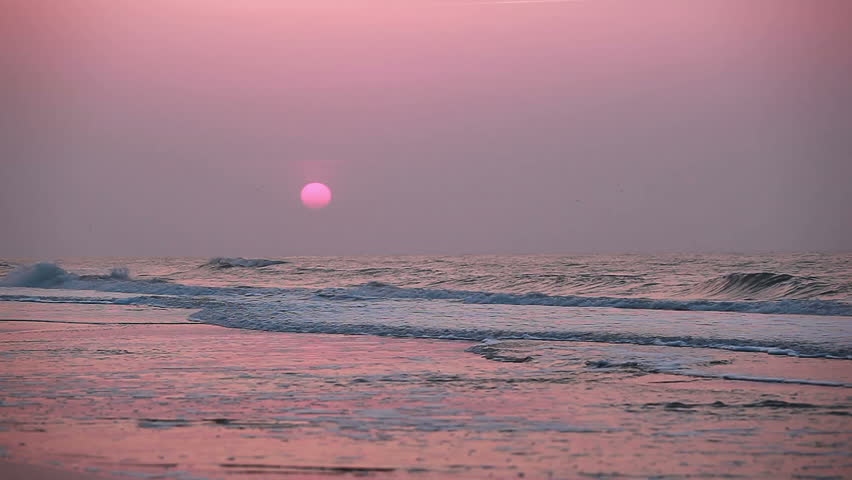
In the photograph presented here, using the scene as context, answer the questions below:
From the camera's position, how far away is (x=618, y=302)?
75.4 feet

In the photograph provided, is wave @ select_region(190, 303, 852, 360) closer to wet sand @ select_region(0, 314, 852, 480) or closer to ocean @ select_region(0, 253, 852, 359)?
ocean @ select_region(0, 253, 852, 359)

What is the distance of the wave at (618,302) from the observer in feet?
64.2

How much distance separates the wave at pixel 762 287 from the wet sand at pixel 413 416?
1707cm

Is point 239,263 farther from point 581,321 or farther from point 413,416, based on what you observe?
point 413,416

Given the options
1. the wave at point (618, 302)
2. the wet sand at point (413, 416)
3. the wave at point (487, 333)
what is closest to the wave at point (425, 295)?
the wave at point (618, 302)

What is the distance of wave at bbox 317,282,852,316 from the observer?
64.2 ft

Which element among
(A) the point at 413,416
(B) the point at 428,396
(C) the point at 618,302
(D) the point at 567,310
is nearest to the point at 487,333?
(B) the point at 428,396

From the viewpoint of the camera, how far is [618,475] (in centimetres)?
499

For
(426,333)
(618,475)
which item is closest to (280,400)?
(618,475)

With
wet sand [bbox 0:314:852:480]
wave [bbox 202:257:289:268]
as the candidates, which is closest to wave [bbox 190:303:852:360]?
wet sand [bbox 0:314:852:480]

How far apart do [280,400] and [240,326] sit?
29.5ft

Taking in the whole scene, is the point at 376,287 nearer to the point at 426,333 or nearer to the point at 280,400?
the point at 426,333

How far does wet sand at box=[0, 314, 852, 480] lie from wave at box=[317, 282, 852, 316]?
9.56 metres

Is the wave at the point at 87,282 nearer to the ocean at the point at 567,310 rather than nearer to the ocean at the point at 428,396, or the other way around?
the ocean at the point at 567,310
